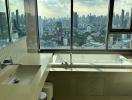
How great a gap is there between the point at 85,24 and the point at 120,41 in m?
0.96

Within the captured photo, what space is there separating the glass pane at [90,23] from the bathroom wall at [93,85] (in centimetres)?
128

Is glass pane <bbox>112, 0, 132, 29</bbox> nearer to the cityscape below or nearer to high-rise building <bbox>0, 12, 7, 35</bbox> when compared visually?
the cityscape below

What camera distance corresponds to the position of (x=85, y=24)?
3.92 m

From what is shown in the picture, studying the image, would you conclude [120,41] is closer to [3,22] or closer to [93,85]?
[93,85]

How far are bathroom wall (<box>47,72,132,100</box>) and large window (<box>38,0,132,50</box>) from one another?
49.2 inches

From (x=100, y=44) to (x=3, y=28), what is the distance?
259cm

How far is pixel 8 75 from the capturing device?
156cm

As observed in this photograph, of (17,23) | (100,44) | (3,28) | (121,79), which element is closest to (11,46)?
(3,28)

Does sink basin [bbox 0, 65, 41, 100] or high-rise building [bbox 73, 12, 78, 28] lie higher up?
high-rise building [bbox 73, 12, 78, 28]

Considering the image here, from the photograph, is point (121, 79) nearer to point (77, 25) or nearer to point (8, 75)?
point (77, 25)

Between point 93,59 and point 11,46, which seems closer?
point 11,46

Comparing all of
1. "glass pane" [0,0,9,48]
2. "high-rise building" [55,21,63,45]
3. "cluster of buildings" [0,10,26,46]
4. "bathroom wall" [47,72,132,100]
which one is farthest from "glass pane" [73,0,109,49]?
"glass pane" [0,0,9,48]

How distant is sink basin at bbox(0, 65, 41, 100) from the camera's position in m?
1.16

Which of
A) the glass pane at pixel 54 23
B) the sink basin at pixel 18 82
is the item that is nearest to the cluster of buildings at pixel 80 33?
the glass pane at pixel 54 23
